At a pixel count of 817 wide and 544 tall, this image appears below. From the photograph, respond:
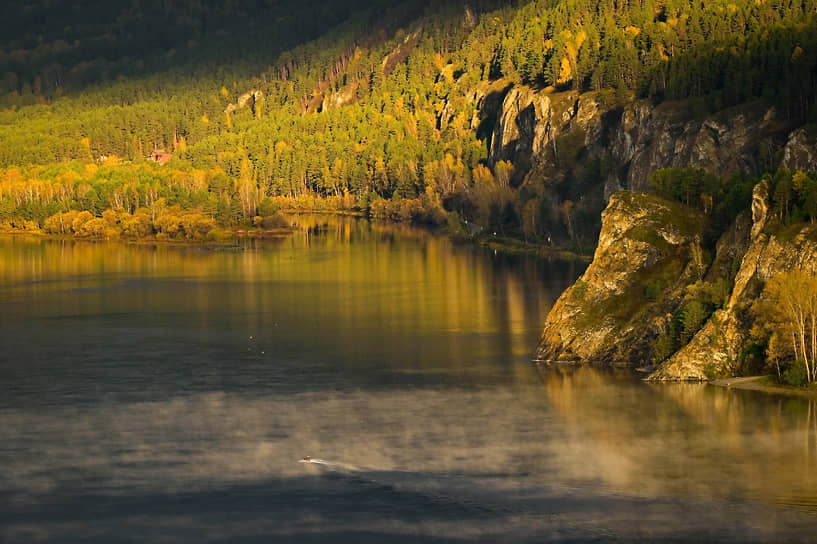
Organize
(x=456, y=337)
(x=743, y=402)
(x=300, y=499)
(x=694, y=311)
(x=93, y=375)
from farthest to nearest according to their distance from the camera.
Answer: (x=456, y=337), (x=93, y=375), (x=694, y=311), (x=743, y=402), (x=300, y=499)

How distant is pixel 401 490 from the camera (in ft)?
185

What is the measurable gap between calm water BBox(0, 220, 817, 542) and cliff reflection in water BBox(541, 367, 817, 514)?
17 centimetres

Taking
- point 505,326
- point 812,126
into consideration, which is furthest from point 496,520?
point 812,126

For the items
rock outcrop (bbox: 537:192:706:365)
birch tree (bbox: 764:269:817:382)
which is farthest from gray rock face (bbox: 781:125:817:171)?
birch tree (bbox: 764:269:817:382)

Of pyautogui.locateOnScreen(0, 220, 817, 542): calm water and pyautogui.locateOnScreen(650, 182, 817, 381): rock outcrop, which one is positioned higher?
pyautogui.locateOnScreen(650, 182, 817, 381): rock outcrop

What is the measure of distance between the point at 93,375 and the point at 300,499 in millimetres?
34502

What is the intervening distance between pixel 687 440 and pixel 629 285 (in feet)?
69.7

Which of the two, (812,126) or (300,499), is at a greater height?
(812,126)

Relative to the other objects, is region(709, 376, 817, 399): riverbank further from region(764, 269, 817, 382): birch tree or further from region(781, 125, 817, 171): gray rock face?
region(781, 125, 817, 171): gray rock face

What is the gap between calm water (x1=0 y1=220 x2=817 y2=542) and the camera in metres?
52.1

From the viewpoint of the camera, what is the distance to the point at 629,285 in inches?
3285

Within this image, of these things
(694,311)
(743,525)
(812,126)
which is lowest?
(743,525)

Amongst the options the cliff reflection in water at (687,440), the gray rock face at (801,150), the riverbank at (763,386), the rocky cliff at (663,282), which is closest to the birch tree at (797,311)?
the riverbank at (763,386)

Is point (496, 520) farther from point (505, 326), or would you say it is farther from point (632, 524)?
point (505, 326)
